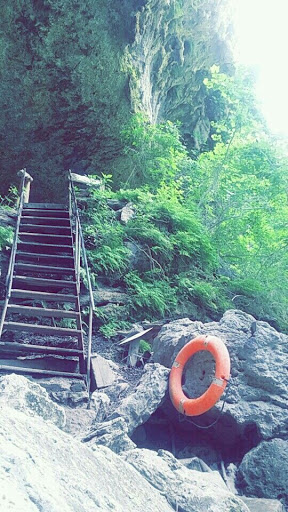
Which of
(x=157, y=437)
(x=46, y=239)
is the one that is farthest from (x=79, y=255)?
(x=157, y=437)

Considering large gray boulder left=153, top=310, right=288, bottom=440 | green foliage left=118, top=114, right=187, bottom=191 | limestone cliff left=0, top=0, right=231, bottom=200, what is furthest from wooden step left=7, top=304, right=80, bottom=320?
limestone cliff left=0, top=0, right=231, bottom=200

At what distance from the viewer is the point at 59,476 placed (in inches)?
82.0

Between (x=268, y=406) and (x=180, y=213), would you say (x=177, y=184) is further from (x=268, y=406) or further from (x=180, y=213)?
(x=268, y=406)

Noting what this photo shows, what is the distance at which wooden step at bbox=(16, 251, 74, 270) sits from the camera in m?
8.66

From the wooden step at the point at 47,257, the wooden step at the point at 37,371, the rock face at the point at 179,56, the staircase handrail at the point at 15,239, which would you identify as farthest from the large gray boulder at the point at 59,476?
the rock face at the point at 179,56

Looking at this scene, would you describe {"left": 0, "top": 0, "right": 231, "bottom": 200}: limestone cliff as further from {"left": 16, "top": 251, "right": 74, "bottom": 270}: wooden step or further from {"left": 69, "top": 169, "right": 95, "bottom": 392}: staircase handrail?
{"left": 16, "top": 251, "right": 74, "bottom": 270}: wooden step

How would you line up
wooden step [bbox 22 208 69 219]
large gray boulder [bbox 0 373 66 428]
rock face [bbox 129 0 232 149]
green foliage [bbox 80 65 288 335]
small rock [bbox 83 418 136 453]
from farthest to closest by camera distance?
rock face [bbox 129 0 232 149], wooden step [bbox 22 208 69 219], green foliage [bbox 80 65 288 335], small rock [bbox 83 418 136 453], large gray boulder [bbox 0 373 66 428]

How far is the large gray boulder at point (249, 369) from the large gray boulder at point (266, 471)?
194 millimetres

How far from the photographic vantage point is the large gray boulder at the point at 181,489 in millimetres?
3121

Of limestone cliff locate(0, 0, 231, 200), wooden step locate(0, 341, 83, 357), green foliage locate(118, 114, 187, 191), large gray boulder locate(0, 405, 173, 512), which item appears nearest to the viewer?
large gray boulder locate(0, 405, 173, 512)

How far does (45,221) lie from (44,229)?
0.55 meters

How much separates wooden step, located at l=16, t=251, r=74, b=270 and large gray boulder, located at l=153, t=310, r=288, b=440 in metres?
2.81

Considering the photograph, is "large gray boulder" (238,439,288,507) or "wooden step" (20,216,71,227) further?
"wooden step" (20,216,71,227)

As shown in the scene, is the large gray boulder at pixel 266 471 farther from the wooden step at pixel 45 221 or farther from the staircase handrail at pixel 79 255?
the wooden step at pixel 45 221
